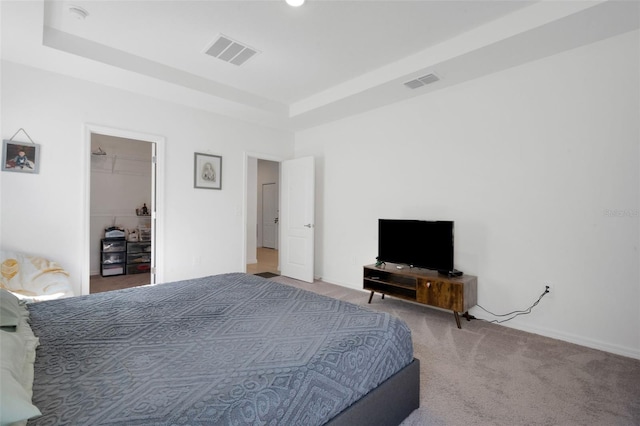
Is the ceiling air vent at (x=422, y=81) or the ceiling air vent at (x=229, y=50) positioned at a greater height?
the ceiling air vent at (x=229, y=50)

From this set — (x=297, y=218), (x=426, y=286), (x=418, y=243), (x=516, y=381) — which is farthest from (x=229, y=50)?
(x=516, y=381)

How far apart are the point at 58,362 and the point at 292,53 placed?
3139mm

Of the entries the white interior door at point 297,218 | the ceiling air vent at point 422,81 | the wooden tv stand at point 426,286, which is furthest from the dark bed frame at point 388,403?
the white interior door at point 297,218

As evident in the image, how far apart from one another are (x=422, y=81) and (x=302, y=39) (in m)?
1.43

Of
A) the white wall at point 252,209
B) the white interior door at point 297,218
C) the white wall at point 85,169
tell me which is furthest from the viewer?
the white wall at point 252,209

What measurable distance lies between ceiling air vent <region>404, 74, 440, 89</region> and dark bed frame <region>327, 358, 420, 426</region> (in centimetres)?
290

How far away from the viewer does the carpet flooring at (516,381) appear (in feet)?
6.00

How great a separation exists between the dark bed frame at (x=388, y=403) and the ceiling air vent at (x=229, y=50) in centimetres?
314

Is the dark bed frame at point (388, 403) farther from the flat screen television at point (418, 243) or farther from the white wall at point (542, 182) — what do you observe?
the white wall at point (542, 182)

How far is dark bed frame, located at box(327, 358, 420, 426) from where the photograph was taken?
1.36 m

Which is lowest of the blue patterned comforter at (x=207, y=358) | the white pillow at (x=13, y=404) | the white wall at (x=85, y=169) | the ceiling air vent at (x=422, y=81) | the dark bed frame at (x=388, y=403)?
the dark bed frame at (x=388, y=403)

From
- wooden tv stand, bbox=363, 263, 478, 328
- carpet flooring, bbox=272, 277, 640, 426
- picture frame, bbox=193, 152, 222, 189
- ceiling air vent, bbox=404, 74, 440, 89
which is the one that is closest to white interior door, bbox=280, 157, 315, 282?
picture frame, bbox=193, 152, 222, 189

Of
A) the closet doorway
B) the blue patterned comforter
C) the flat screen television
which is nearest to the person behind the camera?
the blue patterned comforter

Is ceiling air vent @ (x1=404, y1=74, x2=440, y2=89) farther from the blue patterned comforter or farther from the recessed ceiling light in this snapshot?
the recessed ceiling light
